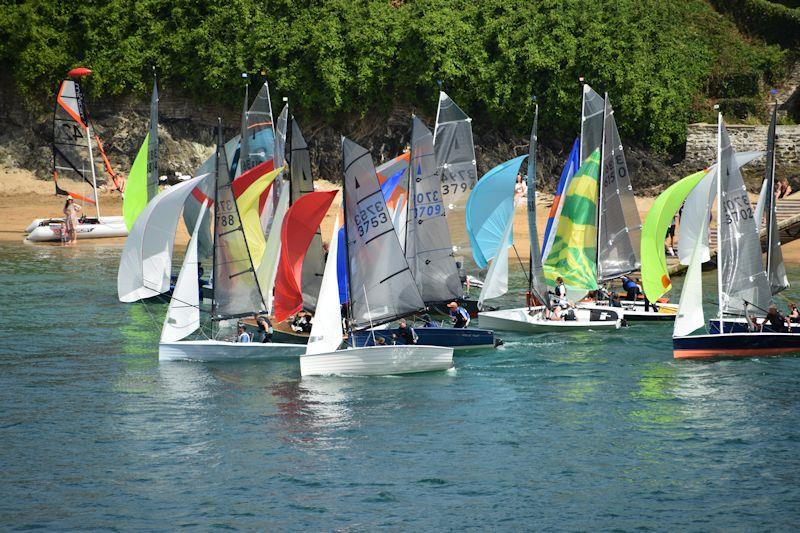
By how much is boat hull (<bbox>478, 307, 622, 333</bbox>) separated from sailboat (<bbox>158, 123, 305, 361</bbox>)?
7.42 meters

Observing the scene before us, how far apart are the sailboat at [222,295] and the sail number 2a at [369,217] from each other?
338 centimetres

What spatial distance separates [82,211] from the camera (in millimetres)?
59000

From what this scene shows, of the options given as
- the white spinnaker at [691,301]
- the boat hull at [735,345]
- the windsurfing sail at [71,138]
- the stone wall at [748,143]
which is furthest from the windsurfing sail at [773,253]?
the windsurfing sail at [71,138]

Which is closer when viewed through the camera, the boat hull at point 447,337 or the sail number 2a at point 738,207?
the boat hull at point 447,337

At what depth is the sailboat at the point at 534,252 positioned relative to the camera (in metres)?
37.0

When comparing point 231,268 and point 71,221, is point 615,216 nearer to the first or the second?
point 231,268

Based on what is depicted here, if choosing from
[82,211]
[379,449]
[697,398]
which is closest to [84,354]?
[379,449]

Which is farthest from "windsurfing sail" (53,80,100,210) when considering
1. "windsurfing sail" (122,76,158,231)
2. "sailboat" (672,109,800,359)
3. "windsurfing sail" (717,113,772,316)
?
"windsurfing sail" (717,113,772,316)

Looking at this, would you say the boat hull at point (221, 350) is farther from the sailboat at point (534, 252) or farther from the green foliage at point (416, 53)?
the green foliage at point (416, 53)

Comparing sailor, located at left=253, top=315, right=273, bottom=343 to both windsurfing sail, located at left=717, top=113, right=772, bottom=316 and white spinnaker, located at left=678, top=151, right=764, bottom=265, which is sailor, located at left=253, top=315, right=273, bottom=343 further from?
windsurfing sail, located at left=717, top=113, right=772, bottom=316

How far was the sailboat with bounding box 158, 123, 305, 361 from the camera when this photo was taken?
3225 cm

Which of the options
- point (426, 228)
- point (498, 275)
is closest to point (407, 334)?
point (426, 228)

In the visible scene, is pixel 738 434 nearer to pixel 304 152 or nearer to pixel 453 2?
pixel 304 152

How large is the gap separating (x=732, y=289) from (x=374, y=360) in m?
11.1
